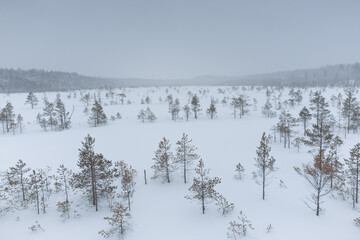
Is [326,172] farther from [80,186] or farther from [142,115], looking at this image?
[142,115]

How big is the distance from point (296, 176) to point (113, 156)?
36.7m

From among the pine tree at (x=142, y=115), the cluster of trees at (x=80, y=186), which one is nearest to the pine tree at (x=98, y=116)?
the pine tree at (x=142, y=115)

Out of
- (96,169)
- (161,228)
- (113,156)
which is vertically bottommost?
Result: (161,228)

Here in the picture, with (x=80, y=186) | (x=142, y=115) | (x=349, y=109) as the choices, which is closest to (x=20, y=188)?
(x=80, y=186)

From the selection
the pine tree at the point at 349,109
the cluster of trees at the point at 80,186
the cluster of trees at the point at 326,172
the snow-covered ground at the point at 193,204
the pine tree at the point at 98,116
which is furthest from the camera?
the pine tree at the point at 98,116

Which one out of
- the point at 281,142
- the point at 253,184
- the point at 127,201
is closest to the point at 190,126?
the point at 281,142

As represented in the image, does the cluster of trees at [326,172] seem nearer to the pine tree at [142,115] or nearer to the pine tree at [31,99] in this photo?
the pine tree at [142,115]

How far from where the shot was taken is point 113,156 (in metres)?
42.5

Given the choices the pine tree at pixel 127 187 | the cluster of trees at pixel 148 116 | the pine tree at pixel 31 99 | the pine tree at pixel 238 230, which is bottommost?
the pine tree at pixel 238 230

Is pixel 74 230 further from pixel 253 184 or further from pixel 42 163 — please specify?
pixel 253 184

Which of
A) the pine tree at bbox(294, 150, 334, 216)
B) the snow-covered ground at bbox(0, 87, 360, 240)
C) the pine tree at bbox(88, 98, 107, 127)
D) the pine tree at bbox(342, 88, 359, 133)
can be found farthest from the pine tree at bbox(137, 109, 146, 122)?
the pine tree at bbox(342, 88, 359, 133)

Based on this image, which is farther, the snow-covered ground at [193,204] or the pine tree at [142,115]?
the pine tree at [142,115]

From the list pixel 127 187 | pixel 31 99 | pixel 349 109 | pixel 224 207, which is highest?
pixel 31 99

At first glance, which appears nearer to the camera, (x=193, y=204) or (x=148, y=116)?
(x=193, y=204)
